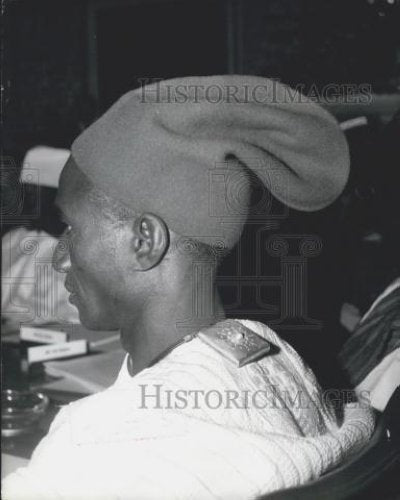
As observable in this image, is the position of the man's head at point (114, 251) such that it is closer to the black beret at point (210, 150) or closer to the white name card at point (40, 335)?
the black beret at point (210, 150)

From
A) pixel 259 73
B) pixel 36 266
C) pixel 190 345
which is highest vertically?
pixel 259 73

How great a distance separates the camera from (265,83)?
928 millimetres

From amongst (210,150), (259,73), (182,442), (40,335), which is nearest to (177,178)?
(210,150)

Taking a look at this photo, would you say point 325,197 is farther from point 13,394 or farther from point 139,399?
point 13,394

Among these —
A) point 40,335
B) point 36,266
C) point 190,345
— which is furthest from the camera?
point 36,266

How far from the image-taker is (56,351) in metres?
1.93

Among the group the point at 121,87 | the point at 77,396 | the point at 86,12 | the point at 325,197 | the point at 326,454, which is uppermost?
the point at 86,12

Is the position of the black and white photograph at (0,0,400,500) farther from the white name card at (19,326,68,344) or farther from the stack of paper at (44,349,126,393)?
the white name card at (19,326,68,344)

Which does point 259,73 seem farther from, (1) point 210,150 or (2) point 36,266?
(1) point 210,150

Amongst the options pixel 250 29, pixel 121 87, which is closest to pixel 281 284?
pixel 250 29

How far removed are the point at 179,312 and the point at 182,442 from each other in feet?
0.95

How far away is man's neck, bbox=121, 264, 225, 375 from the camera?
3.36ft

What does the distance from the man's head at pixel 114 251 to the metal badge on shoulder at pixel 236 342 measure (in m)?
0.13

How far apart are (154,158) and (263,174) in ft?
0.54
